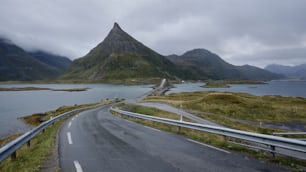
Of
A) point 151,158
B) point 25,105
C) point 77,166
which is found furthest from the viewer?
point 25,105

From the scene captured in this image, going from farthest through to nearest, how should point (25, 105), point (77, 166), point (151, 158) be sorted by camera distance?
point (25, 105) < point (151, 158) < point (77, 166)

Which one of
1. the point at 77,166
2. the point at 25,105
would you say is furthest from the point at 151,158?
the point at 25,105

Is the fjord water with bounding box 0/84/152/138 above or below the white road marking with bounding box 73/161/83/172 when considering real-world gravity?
below

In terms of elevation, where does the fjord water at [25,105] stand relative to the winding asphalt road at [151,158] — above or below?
below

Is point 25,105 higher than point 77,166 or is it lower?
lower

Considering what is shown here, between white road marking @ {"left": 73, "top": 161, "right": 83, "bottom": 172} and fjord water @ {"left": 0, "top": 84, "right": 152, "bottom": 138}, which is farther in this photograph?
fjord water @ {"left": 0, "top": 84, "right": 152, "bottom": 138}

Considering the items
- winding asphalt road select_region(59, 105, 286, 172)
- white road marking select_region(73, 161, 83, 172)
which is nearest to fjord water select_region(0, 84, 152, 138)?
winding asphalt road select_region(59, 105, 286, 172)

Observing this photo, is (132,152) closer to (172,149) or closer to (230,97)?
(172,149)

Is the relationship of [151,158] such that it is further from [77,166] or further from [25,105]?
[25,105]

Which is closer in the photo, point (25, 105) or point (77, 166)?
point (77, 166)

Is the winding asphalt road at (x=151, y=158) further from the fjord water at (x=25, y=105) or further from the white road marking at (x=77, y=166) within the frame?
the fjord water at (x=25, y=105)

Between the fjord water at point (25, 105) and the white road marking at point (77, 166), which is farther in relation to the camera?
the fjord water at point (25, 105)

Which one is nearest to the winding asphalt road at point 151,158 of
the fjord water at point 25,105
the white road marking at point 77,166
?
the white road marking at point 77,166

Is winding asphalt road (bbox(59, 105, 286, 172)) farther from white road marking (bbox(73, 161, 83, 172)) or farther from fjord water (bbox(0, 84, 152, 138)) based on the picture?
fjord water (bbox(0, 84, 152, 138))
